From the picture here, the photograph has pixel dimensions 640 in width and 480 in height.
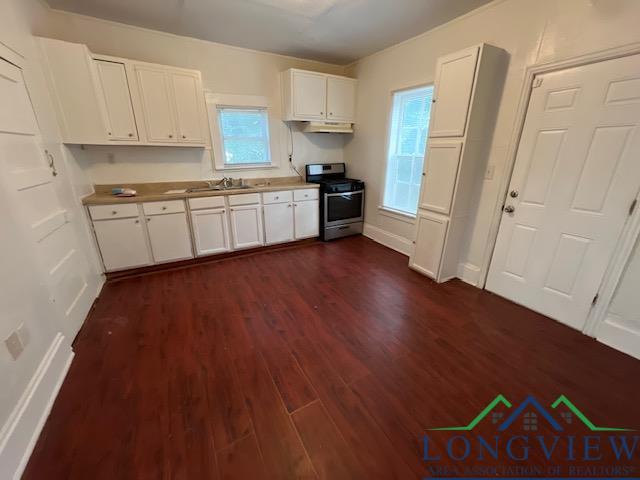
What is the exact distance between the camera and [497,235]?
2.64 metres

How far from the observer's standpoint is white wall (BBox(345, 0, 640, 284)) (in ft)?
6.03

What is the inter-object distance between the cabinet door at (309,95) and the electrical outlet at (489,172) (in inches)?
92.9

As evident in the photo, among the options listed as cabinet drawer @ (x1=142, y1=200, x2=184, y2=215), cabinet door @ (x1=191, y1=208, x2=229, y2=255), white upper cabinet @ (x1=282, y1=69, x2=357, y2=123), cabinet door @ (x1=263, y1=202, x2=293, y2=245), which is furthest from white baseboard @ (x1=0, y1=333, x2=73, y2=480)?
white upper cabinet @ (x1=282, y1=69, x2=357, y2=123)

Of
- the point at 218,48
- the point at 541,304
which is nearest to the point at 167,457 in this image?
the point at 541,304

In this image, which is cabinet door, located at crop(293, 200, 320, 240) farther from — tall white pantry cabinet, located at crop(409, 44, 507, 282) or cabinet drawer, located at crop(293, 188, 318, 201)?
tall white pantry cabinet, located at crop(409, 44, 507, 282)

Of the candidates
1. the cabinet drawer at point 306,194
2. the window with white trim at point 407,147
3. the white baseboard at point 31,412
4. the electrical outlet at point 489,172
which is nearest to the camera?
the white baseboard at point 31,412

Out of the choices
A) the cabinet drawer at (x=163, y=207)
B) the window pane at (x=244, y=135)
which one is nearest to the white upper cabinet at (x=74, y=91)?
the cabinet drawer at (x=163, y=207)

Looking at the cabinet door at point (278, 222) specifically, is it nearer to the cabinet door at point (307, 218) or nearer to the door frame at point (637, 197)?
the cabinet door at point (307, 218)

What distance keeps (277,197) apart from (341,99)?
1.81m

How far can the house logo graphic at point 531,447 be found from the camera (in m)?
1.24

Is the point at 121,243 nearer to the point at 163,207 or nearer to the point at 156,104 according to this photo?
the point at 163,207

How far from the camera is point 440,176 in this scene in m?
2.75

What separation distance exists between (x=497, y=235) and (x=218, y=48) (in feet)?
13.0

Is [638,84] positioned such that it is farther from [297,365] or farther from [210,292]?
[210,292]
